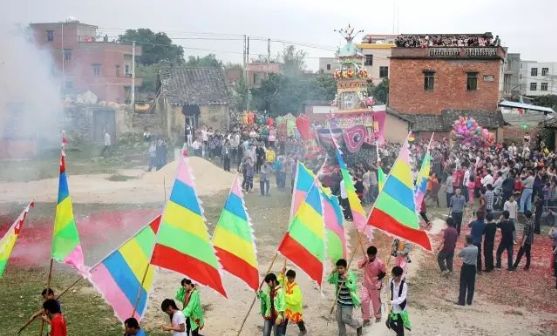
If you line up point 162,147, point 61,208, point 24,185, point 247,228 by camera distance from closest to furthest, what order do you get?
point 61,208
point 247,228
point 24,185
point 162,147

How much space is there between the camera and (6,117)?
70.9ft

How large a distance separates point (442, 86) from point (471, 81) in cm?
193

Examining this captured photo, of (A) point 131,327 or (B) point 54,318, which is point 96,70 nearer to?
(B) point 54,318

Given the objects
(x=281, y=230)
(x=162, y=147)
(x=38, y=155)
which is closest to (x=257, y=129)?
(x=162, y=147)

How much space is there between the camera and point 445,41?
44.9m

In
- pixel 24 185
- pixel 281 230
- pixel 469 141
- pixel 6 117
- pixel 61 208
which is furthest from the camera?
pixel 469 141

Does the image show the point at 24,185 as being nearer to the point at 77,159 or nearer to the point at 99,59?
the point at 77,159

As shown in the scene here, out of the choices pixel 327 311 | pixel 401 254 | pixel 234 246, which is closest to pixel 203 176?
pixel 327 311

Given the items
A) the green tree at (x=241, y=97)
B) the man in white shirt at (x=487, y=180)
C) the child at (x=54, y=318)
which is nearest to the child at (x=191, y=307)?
the child at (x=54, y=318)

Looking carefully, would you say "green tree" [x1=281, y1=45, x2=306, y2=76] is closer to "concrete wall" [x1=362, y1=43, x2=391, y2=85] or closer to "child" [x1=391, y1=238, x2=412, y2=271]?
"concrete wall" [x1=362, y1=43, x2=391, y2=85]

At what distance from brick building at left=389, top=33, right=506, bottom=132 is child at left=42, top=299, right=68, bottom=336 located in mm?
37139

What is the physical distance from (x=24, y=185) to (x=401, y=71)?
28.6 metres

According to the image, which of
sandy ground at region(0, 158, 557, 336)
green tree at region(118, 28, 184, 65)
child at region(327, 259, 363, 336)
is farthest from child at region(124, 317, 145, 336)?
green tree at region(118, 28, 184, 65)

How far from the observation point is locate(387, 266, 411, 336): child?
9.65m
